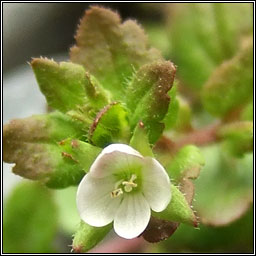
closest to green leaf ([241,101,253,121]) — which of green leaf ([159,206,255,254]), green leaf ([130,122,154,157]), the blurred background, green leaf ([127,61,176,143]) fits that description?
the blurred background

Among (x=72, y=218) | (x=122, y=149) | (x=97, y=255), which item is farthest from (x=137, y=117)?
(x=72, y=218)

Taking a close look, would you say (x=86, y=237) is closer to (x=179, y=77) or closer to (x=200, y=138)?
(x=200, y=138)

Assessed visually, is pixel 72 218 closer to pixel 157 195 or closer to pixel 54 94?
pixel 54 94

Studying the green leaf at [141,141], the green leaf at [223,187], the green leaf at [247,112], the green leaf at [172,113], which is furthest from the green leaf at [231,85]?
the green leaf at [141,141]

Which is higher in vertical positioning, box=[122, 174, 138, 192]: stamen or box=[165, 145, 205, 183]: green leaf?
box=[165, 145, 205, 183]: green leaf

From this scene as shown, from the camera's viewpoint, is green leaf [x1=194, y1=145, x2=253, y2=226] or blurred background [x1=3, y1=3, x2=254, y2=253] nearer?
green leaf [x1=194, y1=145, x2=253, y2=226]

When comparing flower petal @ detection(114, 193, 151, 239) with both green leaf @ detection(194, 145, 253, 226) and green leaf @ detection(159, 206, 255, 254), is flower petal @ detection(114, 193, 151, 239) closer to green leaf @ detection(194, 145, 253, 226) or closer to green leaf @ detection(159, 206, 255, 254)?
→ green leaf @ detection(194, 145, 253, 226)
